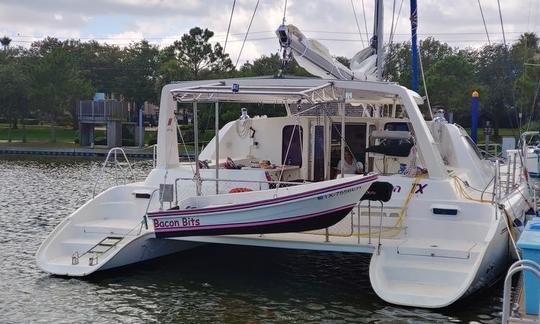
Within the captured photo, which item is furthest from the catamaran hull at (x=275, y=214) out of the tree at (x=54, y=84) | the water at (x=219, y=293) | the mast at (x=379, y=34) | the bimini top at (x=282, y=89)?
the tree at (x=54, y=84)

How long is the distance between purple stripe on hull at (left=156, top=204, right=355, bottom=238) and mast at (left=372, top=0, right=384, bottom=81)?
6.09 m

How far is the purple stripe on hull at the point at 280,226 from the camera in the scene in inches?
430

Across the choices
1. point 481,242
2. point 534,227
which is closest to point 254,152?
point 481,242

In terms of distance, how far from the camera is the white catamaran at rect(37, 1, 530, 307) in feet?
35.4

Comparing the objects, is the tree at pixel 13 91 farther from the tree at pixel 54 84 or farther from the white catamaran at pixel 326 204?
the white catamaran at pixel 326 204

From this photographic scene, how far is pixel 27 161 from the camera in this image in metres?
48.0

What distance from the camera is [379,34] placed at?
16.5 m

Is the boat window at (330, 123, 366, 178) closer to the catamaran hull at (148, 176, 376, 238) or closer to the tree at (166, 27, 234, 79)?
the catamaran hull at (148, 176, 376, 238)

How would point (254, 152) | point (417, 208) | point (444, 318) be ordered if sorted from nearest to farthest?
point (444, 318) < point (417, 208) < point (254, 152)

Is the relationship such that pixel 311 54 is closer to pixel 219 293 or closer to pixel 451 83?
pixel 219 293

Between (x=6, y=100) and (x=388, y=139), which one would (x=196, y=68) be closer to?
(x=6, y=100)

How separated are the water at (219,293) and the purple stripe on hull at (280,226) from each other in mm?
1102

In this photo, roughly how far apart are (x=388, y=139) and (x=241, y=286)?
400 cm

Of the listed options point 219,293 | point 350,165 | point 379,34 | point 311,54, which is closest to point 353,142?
point 350,165
